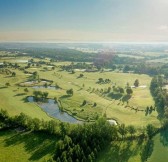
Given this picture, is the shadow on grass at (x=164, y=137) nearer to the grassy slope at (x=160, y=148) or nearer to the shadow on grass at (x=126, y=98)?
the grassy slope at (x=160, y=148)

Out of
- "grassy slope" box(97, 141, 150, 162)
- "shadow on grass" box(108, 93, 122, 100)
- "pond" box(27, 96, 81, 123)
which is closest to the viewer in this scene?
"grassy slope" box(97, 141, 150, 162)

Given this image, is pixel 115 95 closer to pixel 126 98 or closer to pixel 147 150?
pixel 126 98

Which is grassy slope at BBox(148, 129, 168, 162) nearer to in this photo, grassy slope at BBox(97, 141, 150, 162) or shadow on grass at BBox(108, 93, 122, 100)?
grassy slope at BBox(97, 141, 150, 162)

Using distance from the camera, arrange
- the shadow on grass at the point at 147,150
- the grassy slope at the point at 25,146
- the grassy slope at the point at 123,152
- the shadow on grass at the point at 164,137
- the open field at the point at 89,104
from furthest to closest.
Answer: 1. the open field at the point at 89,104
2. the shadow on grass at the point at 164,137
3. the shadow on grass at the point at 147,150
4. the grassy slope at the point at 25,146
5. the grassy slope at the point at 123,152

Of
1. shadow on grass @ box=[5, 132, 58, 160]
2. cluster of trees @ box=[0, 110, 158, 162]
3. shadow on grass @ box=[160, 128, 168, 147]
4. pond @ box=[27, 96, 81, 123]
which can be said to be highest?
cluster of trees @ box=[0, 110, 158, 162]

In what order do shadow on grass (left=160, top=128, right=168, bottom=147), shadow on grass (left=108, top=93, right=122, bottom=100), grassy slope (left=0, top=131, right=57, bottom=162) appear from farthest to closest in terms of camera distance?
shadow on grass (left=108, top=93, right=122, bottom=100) → shadow on grass (left=160, top=128, right=168, bottom=147) → grassy slope (left=0, top=131, right=57, bottom=162)

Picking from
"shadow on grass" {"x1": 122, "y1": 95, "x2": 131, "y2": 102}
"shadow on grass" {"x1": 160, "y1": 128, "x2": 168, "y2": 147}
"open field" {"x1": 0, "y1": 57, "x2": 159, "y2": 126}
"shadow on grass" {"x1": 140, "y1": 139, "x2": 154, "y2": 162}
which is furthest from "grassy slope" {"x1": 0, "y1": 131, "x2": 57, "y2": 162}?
"shadow on grass" {"x1": 122, "y1": 95, "x2": 131, "y2": 102}

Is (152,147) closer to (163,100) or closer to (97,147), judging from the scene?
(97,147)

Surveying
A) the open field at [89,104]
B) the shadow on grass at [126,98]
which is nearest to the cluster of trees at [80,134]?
the open field at [89,104]
